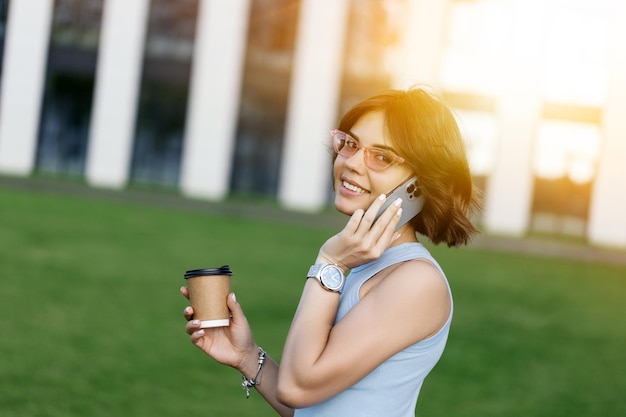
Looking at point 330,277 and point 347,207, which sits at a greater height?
point 347,207

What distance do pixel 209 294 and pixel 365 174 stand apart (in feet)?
1.67

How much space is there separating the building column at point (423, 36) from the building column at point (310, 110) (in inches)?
78.8

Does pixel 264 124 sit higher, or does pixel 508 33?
pixel 508 33

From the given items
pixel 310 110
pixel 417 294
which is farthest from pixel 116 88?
pixel 417 294

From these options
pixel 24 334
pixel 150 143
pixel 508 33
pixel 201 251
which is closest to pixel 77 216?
pixel 201 251

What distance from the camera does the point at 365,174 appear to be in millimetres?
2572

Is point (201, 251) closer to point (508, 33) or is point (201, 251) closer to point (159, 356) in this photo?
point (159, 356)

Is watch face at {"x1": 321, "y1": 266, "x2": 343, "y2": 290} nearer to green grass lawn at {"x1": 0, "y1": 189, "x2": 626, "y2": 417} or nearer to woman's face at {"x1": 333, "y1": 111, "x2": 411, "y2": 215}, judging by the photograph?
woman's face at {"x1": 333, "y1": 111, "x2": 411, "y2": 215}

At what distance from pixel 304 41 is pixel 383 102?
28.7m

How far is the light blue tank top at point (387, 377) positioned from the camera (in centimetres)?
246

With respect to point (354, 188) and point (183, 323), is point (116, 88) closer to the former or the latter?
point (183, 323)

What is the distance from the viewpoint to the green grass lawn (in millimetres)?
7074

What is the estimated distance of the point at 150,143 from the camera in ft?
103

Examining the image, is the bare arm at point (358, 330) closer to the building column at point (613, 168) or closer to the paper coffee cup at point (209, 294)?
the paper coffee cup at point (209, 294)
